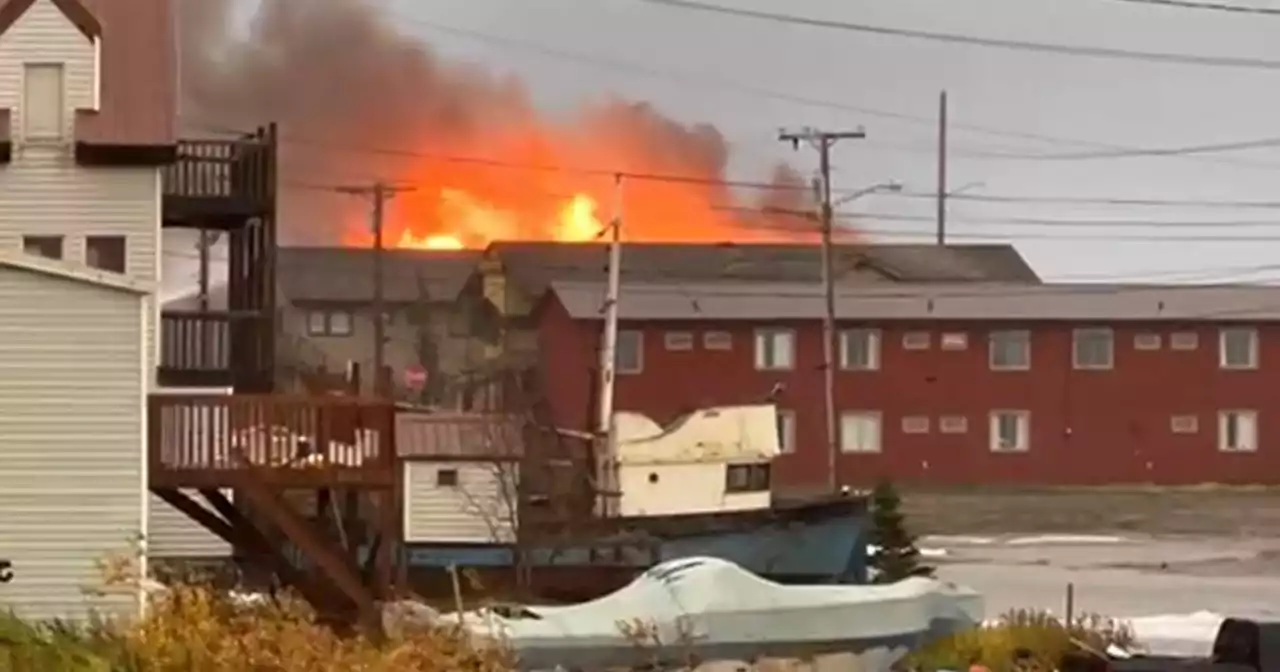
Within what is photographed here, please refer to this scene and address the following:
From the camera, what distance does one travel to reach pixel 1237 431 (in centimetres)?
6869

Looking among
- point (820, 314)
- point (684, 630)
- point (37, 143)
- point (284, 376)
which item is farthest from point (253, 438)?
point (820, 314)

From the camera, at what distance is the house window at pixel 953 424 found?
67875mm

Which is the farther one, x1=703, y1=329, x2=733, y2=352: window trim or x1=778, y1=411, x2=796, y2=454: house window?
x1=703, y1=329, x2=733, y2=352: window trim

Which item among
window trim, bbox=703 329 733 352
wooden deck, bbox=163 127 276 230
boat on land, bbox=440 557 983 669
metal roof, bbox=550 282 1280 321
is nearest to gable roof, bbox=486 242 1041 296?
metal roof, bbox=550 282 1280 321

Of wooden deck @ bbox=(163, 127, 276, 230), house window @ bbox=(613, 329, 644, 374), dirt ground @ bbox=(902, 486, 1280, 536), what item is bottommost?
dirt ground @ bbox=(902, 486, 1280, 536)

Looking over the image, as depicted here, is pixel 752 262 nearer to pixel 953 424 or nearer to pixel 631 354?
pixel 631 354

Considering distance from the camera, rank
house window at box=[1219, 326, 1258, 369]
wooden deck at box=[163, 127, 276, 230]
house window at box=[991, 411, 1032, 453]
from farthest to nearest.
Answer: house window at box=[1219, 326, 1258, 369] → house window at box=[991, 411, 1032, 453] → wooden deck at box=[163, 127, 276, 230]

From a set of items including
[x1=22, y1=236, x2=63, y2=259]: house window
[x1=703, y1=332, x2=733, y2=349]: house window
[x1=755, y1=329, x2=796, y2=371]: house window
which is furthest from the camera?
[x1=703, y1=332, x2=733, y2=349]: house window

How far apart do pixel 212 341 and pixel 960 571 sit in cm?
1550

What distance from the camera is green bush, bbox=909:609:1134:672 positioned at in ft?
72.0

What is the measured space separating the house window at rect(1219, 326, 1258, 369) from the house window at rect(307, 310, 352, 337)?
32.8 meters

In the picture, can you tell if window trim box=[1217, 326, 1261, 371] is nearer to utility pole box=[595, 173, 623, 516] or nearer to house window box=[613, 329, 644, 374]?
house window box=[613, 329, 644, 374]

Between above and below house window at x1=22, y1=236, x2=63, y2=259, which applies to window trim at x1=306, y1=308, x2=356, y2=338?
below

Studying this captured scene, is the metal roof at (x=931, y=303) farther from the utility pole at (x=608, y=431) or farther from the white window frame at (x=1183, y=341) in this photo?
the utility pole at (x=608, y=431)
